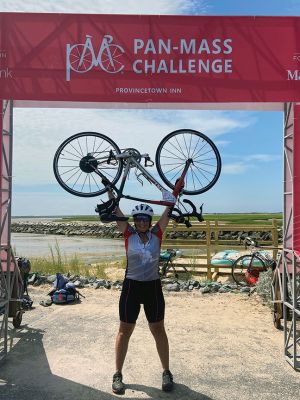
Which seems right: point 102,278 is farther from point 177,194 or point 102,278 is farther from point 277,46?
point 277,46

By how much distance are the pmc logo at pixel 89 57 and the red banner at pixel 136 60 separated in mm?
15

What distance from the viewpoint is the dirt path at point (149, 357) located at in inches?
203

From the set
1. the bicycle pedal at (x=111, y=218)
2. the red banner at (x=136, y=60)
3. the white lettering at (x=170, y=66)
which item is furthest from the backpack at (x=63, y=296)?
the white lettering at (x=170, y=66)

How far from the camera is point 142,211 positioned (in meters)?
5.16

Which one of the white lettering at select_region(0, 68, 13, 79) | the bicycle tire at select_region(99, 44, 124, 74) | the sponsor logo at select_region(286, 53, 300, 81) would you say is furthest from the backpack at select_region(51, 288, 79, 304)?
the sponsor logo at select_region(286, 53, 300, 81)

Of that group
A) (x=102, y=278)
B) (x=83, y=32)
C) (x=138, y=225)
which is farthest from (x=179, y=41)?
(x=102, y=278)

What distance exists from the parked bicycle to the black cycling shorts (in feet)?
24.7

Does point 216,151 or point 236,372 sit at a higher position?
point 216,151

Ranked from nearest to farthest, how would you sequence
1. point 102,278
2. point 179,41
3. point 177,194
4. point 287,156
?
1. point 177,194
2. point 179,41
3. point 287,156
4. point 102,278

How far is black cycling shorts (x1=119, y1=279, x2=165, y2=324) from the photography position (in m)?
4.96

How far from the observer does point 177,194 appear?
5480mm

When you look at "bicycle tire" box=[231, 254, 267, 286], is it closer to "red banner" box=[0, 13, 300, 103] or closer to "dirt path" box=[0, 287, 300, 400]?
"dirt path" box=[0, 287, 300, 400]

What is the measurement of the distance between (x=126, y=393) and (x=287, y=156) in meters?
4.23

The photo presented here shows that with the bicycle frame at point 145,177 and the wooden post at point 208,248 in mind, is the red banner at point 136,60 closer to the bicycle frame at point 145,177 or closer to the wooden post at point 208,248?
the bicycle frame at point 145,177
